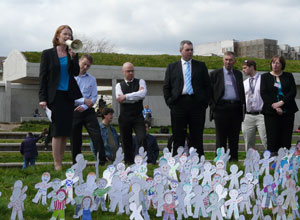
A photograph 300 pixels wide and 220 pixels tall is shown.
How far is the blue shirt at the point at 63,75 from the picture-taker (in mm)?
5867

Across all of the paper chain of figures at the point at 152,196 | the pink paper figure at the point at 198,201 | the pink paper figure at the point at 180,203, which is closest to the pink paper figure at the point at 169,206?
the paper chain of figures at the point at 152,196

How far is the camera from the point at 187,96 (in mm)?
6980

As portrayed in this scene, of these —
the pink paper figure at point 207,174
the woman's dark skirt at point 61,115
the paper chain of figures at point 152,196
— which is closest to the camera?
the paper chain of figures at point 152,196

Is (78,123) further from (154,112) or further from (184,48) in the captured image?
(154,112)

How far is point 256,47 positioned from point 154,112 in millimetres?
35434

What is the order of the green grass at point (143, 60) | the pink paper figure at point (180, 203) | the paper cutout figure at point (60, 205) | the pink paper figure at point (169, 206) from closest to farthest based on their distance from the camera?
the paper cutout figure at point (60, 205) → the pink paper figure at point (169, 206) → the pink paper figure at point (180, 203) → the green grass at point (143, 60)

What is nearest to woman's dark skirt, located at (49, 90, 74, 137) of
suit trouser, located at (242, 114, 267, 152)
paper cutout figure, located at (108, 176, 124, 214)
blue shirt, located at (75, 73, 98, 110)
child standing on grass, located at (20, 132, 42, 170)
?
blue shirt, located at (75, 73, 98, 110)

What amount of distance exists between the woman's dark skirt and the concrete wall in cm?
1679

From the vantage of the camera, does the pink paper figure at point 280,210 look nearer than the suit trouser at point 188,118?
Yes

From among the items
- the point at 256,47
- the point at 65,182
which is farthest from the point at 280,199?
the point at 256,47

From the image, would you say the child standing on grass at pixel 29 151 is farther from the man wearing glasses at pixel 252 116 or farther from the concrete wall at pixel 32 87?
the concrete wall at pixel 32 87

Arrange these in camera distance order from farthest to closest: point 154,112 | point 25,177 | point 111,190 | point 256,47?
point 256,47 → point 154,112 → point 25,177 → point 111,190

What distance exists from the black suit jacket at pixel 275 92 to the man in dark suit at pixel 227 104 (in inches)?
14.2

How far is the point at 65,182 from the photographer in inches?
170
